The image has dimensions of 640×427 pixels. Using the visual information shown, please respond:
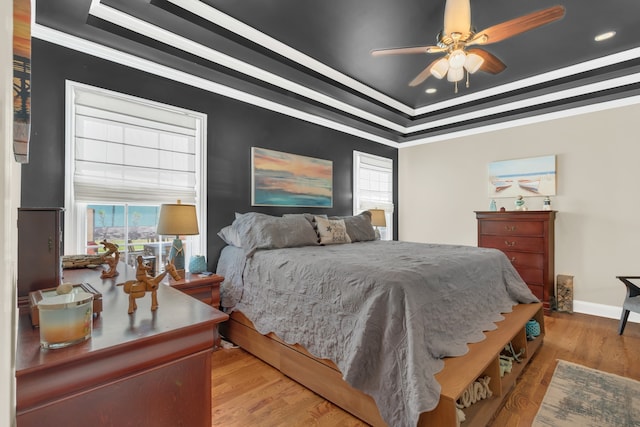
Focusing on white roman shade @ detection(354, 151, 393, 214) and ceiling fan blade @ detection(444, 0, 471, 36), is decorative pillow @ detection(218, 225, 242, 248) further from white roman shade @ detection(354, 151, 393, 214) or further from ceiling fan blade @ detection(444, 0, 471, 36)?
ceiling fan blade @ detection(444, 0, 471, 36)

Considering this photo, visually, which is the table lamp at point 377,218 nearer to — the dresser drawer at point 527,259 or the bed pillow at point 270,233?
the bed pillow at point 270,233

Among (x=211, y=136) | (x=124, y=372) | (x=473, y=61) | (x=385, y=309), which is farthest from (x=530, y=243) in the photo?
(x=124, y=372)

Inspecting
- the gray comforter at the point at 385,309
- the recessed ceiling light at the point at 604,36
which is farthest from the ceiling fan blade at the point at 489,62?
the gray comforter at the point at 385,309

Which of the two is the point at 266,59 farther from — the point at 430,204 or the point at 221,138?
the point at 430,204

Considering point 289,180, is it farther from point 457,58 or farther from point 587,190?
point 587,190

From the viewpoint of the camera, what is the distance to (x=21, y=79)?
65 cm

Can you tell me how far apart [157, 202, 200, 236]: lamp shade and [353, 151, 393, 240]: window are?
2.78m

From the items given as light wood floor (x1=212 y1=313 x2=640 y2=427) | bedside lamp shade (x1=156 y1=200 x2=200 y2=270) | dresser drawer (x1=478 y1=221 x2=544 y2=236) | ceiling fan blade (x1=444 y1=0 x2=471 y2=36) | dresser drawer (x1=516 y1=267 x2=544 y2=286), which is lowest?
light wood floor (x1=212 y1=313 x2=640 y2=427)

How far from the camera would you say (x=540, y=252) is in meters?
3.73

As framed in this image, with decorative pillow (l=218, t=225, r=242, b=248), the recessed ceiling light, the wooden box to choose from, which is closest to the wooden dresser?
the recessed ceiling light

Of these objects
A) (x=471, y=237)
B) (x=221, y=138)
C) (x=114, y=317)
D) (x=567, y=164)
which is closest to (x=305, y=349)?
(x=114, y=317)

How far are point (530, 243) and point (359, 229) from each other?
7.16 feet

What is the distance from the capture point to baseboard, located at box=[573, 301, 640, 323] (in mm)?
3426

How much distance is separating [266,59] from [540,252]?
154 inches
